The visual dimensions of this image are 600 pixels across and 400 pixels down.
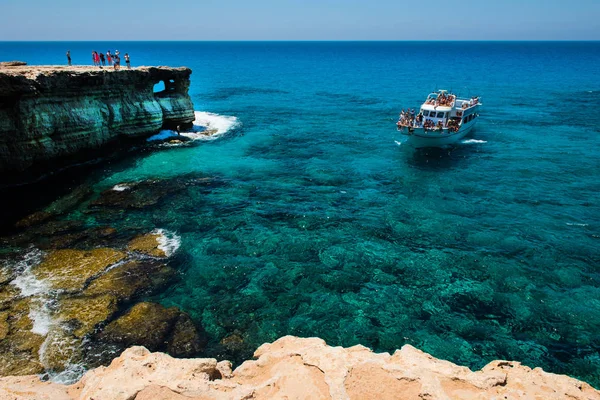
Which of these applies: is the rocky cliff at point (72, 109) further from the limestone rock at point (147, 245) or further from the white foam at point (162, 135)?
→ the limestone rock at point (147, 245)

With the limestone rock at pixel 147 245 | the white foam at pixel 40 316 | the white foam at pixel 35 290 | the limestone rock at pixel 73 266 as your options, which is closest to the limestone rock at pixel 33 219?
the white foam at pixel 35 290

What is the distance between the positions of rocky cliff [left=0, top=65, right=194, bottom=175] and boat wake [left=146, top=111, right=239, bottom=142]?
1.59m

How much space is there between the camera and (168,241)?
22875 mm

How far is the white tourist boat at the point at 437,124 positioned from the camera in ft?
127

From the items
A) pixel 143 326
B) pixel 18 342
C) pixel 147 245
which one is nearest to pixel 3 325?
pixel 18 342

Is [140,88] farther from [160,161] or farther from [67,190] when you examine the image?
[67,190]

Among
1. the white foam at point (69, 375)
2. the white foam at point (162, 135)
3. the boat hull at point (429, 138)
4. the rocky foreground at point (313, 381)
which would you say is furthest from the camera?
the white foam at point (162, 135)

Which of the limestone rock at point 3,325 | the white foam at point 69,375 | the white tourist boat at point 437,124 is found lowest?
the white foam at point 69,375

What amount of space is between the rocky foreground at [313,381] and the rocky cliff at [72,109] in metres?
23.4

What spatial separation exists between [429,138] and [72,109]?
33.3m

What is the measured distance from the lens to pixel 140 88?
39438mm

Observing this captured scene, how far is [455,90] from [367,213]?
66532 millimetres

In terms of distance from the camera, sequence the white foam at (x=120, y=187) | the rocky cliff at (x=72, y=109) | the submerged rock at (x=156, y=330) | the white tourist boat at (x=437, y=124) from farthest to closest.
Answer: the white tourist boat at (x=437, y=124) → the white foam at (x=120, y=187) → the rocky cliff at (x=72, y=109) → the submerged rock at (x=156, y=330)

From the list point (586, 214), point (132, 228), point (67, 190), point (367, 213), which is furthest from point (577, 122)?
point (67, 190)
